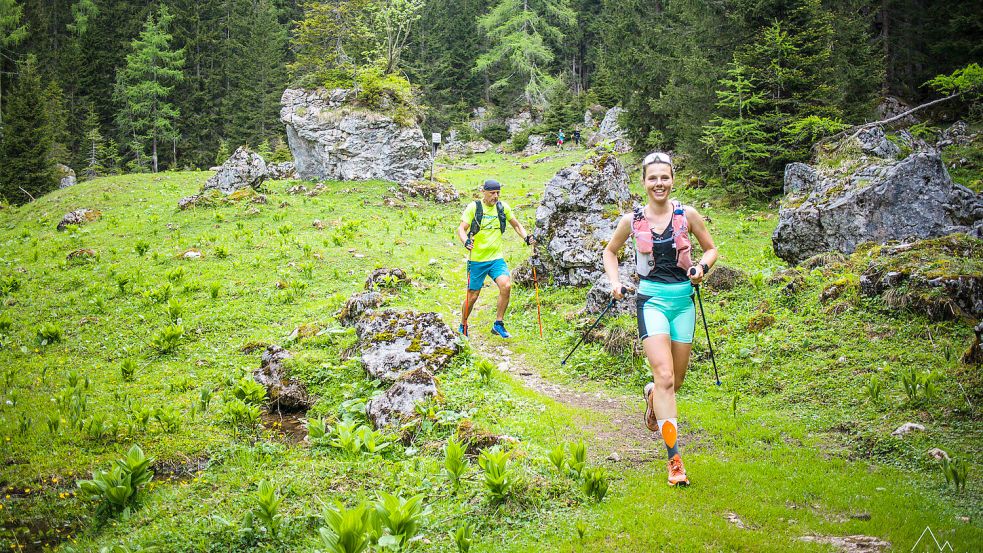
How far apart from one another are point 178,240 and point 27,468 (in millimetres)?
12772

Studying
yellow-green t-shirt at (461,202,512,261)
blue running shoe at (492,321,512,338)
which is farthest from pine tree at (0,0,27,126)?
blue running shoe at (492,321,512,338)

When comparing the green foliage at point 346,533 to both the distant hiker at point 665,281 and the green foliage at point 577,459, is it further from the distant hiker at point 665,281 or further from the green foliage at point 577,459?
the distant hiker at point 665,281

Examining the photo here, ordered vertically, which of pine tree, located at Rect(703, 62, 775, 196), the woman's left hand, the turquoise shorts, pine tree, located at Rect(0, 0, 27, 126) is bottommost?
the turquoise shorts

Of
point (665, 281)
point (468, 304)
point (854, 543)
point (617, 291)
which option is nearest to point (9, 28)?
point (468, 304)

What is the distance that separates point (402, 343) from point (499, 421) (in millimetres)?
2046

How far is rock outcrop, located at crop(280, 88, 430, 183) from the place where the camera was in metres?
25.9

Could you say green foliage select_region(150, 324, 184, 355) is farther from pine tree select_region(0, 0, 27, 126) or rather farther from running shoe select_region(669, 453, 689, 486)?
pine tree select_region(0, 0, 27, 126)

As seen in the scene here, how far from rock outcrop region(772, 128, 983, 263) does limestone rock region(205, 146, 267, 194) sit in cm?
2030

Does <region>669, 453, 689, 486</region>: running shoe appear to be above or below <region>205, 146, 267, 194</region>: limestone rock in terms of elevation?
below

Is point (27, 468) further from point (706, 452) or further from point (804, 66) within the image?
point (804, 66)

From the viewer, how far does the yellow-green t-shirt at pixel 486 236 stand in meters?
8.77

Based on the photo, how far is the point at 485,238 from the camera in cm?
877

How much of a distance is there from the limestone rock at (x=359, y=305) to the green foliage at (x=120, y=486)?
456 centimetres

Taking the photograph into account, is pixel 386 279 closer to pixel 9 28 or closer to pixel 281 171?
pixel 281 171
